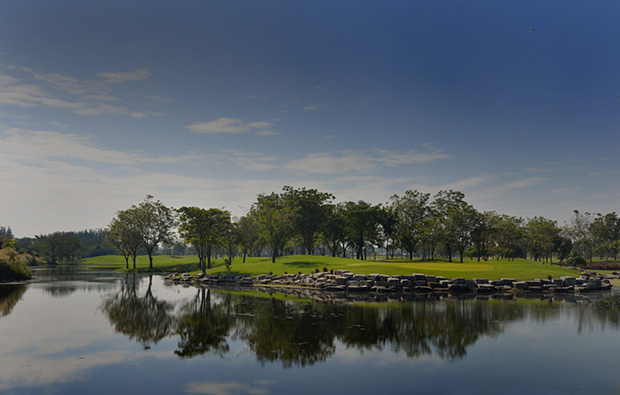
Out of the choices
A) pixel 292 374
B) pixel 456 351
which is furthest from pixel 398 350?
pixel 292 374

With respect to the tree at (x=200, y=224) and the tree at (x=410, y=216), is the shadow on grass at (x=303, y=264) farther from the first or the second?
the tree at (x=410, y=216)

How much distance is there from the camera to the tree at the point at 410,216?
114 meters

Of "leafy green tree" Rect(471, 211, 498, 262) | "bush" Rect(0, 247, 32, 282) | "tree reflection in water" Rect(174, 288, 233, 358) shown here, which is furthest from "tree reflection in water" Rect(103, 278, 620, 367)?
"leafy green tree" Rect(471, 211, 498, 262)

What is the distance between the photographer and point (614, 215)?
147000 millimetres

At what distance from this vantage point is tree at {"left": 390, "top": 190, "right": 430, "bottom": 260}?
114188mm

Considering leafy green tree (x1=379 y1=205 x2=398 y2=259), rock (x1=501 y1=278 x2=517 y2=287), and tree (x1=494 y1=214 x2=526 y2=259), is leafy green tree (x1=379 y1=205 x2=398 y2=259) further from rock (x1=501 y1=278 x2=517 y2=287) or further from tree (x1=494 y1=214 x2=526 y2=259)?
rock (x1=501 y1=278 x2=517 y2=287)

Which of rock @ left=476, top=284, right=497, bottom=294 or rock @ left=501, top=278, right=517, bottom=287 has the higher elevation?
rock @ left=501, top=278, right=517, bottom=287

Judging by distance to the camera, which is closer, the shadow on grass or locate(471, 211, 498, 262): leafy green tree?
the shadow on grass

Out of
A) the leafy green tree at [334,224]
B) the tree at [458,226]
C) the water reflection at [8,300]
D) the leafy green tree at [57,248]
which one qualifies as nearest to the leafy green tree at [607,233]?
the tree at [458,226]

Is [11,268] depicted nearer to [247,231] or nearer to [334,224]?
[247,231]

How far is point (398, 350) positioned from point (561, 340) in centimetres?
988

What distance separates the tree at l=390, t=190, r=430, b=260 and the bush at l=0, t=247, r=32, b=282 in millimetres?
89730

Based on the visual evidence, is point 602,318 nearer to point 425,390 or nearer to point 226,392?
point 425,390

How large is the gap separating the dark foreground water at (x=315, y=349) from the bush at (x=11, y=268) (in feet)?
132
